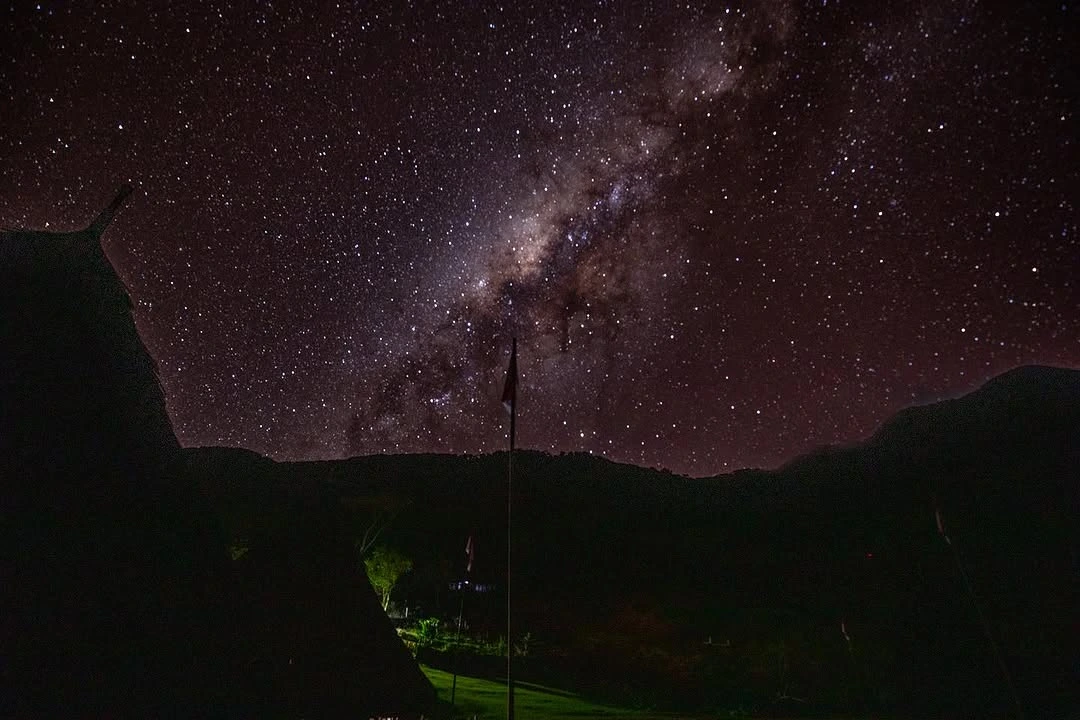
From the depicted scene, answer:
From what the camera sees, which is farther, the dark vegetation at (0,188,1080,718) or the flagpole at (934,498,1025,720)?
the flagpole at (934,498,1025,720)

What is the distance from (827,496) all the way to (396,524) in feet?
157

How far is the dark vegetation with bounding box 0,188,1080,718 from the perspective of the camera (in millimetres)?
8719

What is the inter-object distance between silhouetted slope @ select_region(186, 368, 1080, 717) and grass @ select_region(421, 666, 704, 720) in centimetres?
452

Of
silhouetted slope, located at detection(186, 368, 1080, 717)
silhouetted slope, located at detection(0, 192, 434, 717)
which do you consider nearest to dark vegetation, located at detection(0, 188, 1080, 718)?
silhouetted slope, located at detection(0, 192, 434, 717)

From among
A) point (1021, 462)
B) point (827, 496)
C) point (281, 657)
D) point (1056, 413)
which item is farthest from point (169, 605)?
point (1056, 413)

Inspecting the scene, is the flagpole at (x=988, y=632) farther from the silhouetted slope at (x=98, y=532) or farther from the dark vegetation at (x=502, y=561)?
the silhouetted slope at (x=98, y=532)

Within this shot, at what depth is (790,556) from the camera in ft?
209

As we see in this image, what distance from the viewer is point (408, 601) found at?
157ft

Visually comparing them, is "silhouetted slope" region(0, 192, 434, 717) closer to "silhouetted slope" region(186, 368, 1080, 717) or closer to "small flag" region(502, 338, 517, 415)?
"small flag" region(502, 338, 517, 415)

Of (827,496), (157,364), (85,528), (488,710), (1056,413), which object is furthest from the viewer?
(1056,413)

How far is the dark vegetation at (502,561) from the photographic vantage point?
28.6ft

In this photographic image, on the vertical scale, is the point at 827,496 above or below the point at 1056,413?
below

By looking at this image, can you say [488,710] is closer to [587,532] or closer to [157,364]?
[157,364]

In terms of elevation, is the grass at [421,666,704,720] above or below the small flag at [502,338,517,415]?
below
